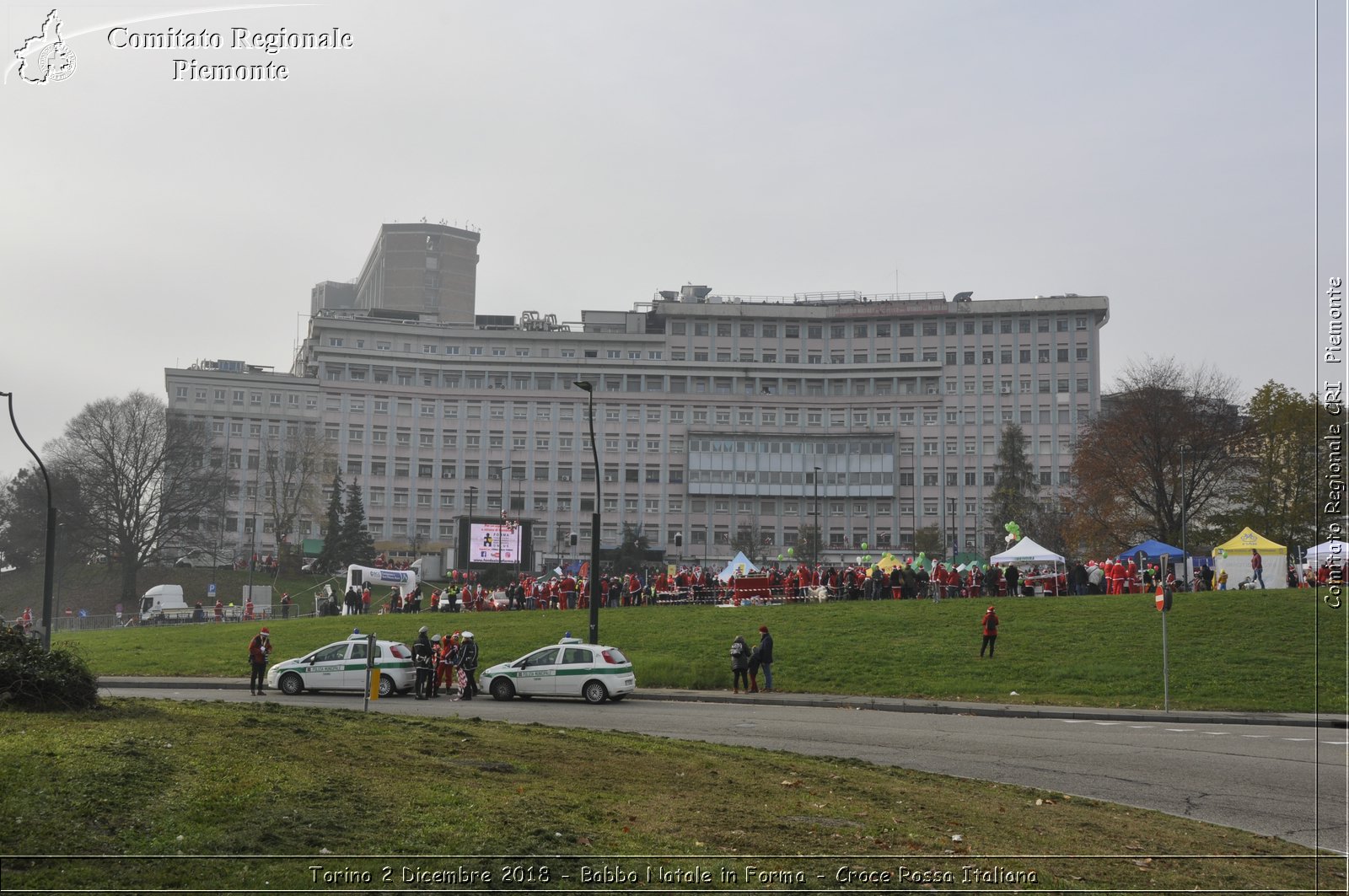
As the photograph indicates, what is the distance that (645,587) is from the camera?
55.5 metres

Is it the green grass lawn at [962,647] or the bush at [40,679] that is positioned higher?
the bush at [40,679]

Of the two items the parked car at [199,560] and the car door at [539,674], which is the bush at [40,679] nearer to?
the car door at [539,674]

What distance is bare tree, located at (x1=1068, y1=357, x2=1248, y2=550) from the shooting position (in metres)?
69.9

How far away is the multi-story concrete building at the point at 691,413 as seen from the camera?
390ft

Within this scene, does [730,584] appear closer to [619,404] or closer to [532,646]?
[532,646]

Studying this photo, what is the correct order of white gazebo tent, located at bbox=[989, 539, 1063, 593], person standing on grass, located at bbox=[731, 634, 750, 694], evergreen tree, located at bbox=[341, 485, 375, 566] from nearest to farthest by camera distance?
person standing on grass, located at bbox=[731, 634, 750, 694], white gazebo tent, located at bbox=[989, 539, 1063, 593], evergreen tree, located at bbox=[341, 485, 375, 566]

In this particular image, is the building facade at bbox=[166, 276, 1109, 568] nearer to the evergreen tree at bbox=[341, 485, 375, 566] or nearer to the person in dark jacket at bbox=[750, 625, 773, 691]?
the evergreen tree at bbox=[341, 485, 375, 566]

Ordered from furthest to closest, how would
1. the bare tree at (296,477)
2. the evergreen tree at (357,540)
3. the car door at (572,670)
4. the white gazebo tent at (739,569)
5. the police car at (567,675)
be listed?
the bare tree at (296,477) < the evergreen tree at (357,540) < the white gazebo tent at (739,569) < the car door at (572,670) < the police car at (567,675)

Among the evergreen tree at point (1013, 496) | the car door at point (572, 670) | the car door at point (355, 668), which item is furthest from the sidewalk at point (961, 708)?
the evergreen tree at point (1013, 496)

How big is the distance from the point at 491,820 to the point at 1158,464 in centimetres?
6790

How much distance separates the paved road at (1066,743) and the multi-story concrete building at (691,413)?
90958 millimetres

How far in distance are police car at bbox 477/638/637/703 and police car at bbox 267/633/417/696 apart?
245cm

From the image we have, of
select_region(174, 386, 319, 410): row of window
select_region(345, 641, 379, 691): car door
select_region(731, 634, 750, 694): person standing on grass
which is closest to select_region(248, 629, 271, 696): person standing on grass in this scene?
select_region(345, 641, 379, 691): car door

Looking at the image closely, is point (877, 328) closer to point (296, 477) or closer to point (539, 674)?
point (296, 477)
